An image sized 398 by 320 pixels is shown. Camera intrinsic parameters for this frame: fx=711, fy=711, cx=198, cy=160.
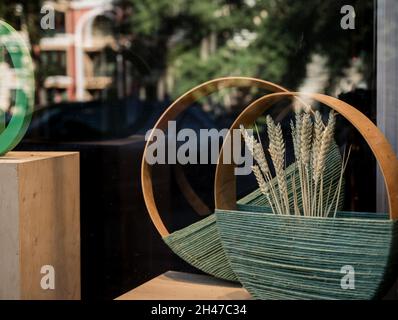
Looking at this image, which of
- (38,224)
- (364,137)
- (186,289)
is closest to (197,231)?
(186,289)

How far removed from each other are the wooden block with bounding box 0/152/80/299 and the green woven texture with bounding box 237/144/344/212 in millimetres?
490

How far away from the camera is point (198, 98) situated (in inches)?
84.4

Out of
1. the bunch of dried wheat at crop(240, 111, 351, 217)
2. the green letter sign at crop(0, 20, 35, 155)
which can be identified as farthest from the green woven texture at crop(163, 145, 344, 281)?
the green letter sign at crop(0, 20, 35, 155)

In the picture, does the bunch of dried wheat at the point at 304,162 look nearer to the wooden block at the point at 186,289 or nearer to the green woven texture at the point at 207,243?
the green woven texture at the point at 207,243

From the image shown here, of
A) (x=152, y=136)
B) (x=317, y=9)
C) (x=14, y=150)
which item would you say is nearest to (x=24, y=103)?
(x=14, y=150)

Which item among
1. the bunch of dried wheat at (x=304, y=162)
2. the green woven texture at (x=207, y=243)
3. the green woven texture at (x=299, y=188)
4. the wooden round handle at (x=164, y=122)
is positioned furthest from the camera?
the wooden round handle at (x=164, y=122)

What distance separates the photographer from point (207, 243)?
1925mm

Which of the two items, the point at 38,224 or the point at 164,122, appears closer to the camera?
the point at 38,224

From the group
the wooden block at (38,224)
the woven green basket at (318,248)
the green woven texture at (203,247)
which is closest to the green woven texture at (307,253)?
the woven green basket at (318,248)

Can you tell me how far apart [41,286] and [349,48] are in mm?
1106

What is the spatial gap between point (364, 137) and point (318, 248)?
27 cm

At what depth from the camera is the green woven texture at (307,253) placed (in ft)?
4.94

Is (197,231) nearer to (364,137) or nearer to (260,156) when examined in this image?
(260,156)

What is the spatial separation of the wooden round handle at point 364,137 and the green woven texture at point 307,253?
8cm
